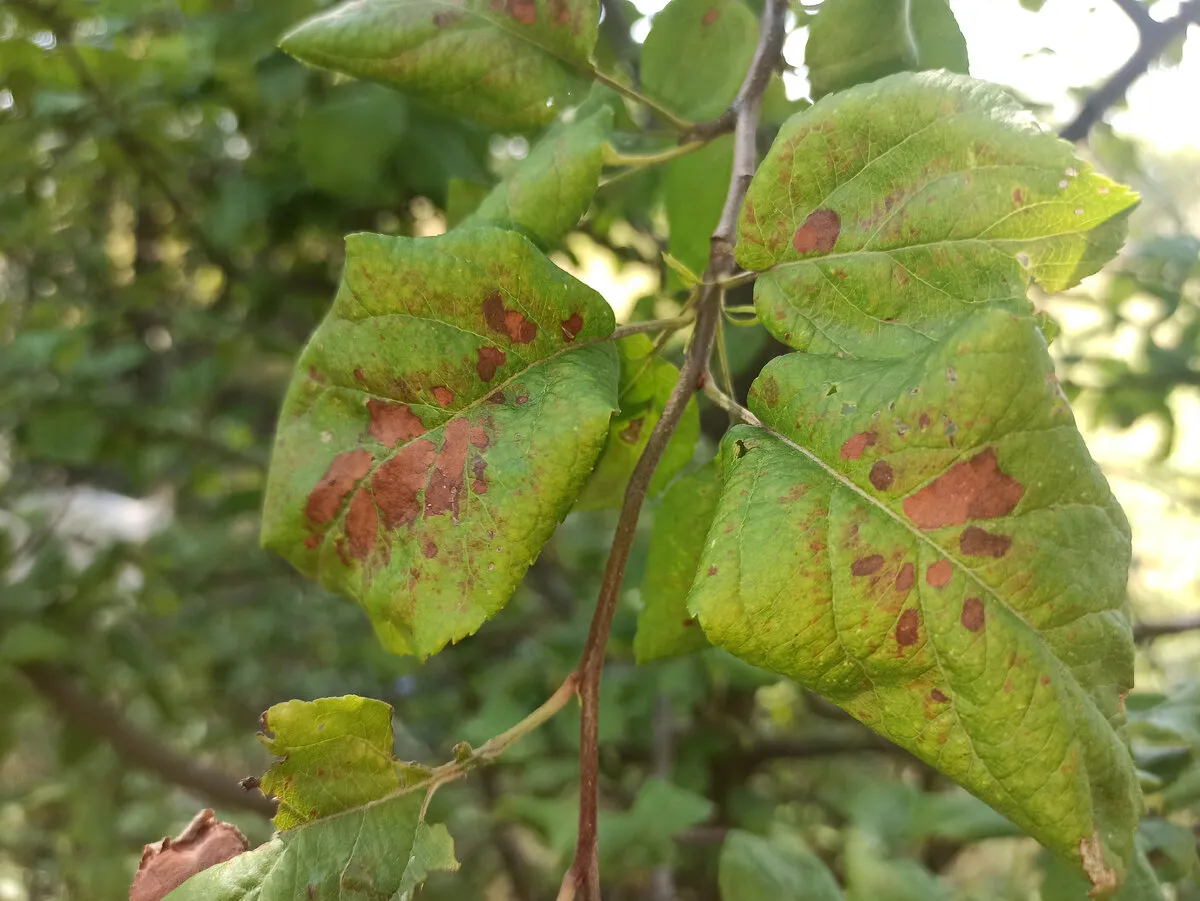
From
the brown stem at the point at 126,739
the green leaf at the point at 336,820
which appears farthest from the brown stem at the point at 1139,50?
the brown stem at the point at 126,739

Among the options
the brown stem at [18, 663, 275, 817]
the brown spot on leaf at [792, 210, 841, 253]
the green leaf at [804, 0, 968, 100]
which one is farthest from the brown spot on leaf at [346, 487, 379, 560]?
the brown stem at [18, 663, 275, 817]

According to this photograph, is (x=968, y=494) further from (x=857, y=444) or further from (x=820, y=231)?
(x=820, y=231)

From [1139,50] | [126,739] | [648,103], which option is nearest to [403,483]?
[648,103]

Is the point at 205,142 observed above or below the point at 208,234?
above

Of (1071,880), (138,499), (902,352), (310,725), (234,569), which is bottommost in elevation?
(138,499)

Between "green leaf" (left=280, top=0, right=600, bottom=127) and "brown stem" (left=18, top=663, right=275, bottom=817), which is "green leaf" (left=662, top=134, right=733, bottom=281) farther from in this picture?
"brown stem" (left=18, top=663, right=275, bottom=817)

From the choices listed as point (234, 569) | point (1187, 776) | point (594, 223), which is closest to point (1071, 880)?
point (1187, 776)

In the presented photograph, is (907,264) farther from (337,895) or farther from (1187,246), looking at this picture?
(1187,246)

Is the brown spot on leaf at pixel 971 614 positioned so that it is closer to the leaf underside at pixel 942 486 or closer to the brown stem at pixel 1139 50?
the leaf underside at pixel 942 486
